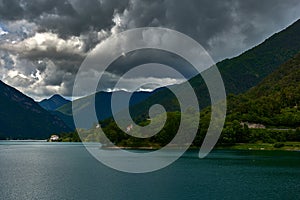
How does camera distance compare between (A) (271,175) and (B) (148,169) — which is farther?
(B) (148,169)

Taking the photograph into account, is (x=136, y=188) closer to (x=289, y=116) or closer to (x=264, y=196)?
(x=264, y=196)

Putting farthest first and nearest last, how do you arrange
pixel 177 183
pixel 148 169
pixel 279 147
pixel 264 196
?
pixel 279 147
pixel 148 169
pixel 177 183
pixel 264 196

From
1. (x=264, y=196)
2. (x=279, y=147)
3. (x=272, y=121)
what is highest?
(x=272, y=121)

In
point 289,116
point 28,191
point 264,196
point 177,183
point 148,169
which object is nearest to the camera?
point 264,196

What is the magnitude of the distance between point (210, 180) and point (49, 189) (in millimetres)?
31256

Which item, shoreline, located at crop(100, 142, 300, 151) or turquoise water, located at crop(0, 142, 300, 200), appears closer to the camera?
turquoise water, located at crop(0, 142, 300, 200)

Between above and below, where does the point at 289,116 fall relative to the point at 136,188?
above

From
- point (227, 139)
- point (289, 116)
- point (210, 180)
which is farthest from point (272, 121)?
point (210, 180)

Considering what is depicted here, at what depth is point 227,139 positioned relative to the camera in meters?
176

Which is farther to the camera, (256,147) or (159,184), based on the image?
(256,147)

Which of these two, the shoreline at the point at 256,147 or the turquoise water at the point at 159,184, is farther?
the shoreline at the point at 256,147

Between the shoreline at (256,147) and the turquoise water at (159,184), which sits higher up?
the shoreline at (256,147)

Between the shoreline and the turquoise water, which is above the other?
the shoreline

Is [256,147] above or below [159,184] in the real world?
above
